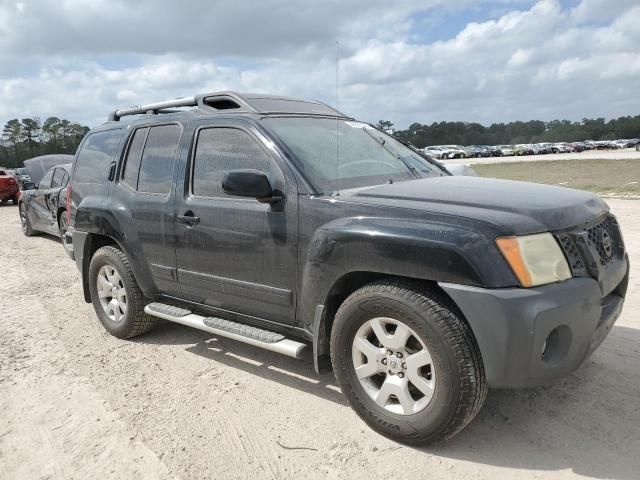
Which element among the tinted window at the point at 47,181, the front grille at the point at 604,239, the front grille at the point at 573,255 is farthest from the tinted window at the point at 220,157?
the tinted window at the point at 47,181

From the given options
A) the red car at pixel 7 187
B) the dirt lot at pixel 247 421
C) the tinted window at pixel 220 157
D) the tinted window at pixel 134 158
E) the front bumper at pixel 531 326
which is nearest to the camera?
the front bumper at pixel 531 326

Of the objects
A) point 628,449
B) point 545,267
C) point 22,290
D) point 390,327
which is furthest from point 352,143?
point 22,290

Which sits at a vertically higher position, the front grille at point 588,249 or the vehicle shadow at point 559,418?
the front grille at point 588,249

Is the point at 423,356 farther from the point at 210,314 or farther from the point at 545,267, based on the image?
the point at 210,314

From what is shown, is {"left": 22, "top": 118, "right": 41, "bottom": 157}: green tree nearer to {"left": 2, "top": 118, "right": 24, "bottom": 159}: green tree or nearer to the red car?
{"left": 2, "top": 118, "right": 24, "bottom": 159}: green tree

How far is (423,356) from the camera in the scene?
2.86 metres

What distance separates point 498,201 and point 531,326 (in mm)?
747

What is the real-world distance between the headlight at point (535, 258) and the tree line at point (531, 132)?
300 feet

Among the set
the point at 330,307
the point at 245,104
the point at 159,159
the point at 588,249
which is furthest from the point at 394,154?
the point at 159,159

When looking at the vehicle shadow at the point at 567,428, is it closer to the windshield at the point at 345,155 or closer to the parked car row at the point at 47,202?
the windshield at the point at 345,155

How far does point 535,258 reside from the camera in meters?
2.65

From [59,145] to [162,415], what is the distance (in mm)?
79163

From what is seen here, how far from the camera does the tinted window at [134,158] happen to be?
15.1 ft

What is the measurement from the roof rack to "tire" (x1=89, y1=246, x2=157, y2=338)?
1372 mm
